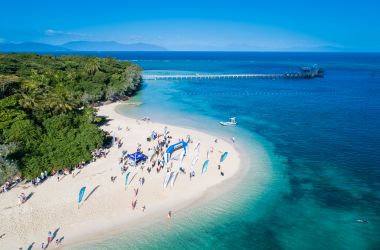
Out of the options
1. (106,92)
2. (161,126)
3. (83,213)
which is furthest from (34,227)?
(106,92)

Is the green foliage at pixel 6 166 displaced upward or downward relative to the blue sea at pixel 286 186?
upward

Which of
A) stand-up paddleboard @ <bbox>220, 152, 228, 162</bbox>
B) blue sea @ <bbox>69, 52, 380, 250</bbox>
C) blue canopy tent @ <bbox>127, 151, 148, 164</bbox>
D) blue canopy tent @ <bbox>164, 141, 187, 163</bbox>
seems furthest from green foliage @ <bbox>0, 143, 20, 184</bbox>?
stand-up paddleboard @ <bbox>220, 152, 228, 162</bbox>

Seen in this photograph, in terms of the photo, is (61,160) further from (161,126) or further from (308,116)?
(308,116)

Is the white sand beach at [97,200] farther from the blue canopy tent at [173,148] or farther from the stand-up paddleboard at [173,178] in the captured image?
the blue canopy tent at [173,148]

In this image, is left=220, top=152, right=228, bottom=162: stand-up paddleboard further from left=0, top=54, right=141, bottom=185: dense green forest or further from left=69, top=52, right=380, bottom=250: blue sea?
left=0, top=54, right=141, bottom=185: dense green forest

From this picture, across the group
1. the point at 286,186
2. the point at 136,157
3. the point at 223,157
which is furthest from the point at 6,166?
the point at 286,186

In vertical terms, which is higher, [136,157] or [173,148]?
[136,157]

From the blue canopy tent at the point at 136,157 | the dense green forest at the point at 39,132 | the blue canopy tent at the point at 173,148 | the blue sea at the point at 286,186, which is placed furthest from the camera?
the blue canopy tent at the point at 173,148

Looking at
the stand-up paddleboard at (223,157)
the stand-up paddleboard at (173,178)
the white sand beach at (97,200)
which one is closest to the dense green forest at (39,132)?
the white sand beach at (97,200)

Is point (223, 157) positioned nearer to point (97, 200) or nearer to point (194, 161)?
point (194, 161)
